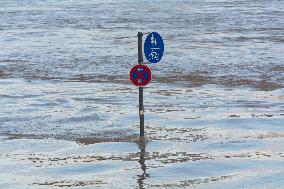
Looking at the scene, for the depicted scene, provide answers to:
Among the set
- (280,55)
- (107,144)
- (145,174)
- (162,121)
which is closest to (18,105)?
(162,121)

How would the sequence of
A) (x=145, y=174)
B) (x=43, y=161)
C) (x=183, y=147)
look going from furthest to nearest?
(x=183, y=147) → (x=43, y=161) → (x=145, y=174)

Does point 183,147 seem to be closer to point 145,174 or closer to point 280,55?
point 145,174

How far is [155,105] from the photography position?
1884 cm

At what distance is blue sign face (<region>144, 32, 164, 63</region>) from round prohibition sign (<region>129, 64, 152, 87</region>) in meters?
0.20

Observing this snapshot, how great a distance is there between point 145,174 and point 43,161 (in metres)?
2.06

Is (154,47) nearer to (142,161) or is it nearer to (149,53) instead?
(149,53)

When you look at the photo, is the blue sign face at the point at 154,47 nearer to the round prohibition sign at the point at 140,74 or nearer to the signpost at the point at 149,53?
the signpost at the point at 149,53

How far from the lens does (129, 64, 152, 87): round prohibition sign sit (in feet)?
44.2

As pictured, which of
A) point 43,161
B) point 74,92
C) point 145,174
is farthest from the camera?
point 74,92

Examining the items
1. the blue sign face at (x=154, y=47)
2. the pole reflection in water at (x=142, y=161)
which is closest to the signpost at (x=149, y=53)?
the blue sign face at (x=154, y=47)

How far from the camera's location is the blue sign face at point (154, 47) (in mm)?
13406

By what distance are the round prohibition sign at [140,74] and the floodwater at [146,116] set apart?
120 centimetres

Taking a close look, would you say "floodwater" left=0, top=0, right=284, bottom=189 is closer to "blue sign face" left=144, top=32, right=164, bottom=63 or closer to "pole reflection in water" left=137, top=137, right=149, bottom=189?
"pole reflection in water" left=137, top=137, right=149, bottom=189

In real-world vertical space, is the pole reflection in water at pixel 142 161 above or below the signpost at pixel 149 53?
below
